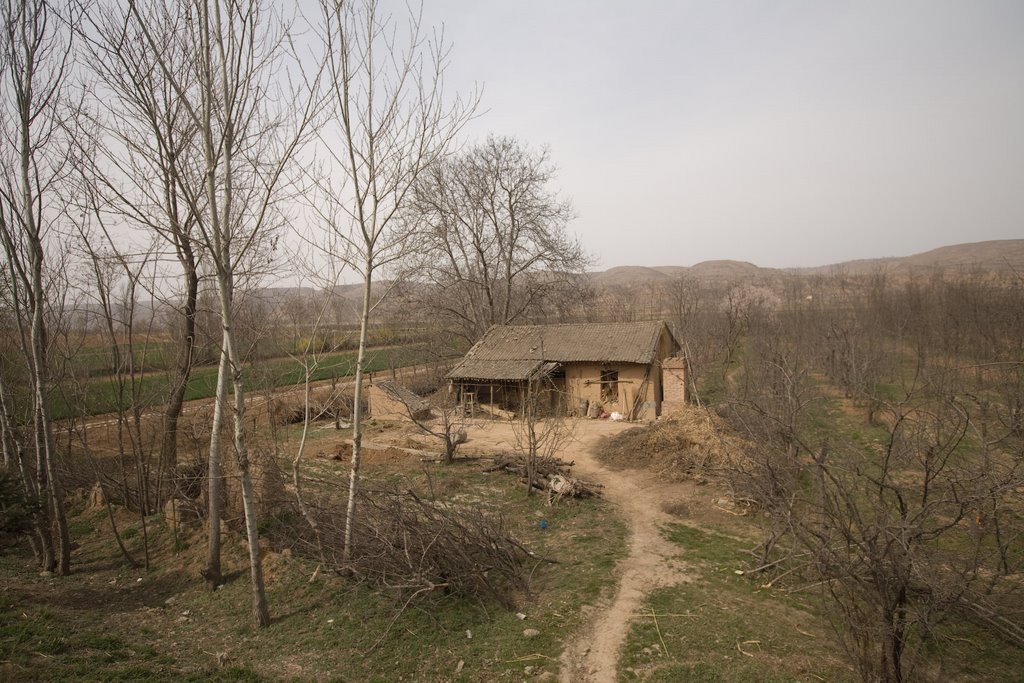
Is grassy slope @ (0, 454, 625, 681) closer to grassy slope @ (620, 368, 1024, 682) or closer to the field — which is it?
the field

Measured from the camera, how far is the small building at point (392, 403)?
61.3 feet

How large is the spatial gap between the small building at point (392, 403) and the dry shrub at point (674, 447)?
692 cm

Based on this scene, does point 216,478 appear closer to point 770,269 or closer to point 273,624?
point 273,624

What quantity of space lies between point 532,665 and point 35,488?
7756mm

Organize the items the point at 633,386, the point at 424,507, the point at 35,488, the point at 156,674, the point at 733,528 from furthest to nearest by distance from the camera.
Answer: the point at 633,386 < the point at 733,528 < the point at 35,488 < the point at 424,507 < the point at 156,674

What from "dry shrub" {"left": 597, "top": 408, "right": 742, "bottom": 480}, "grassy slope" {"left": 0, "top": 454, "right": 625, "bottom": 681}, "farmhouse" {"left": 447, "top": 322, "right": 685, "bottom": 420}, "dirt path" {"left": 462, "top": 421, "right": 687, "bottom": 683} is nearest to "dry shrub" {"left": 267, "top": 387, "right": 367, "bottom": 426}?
"farmhouse" {"left": 447, "top": 322, "right": 685, "bottom": 420}

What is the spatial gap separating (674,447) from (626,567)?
600 centimetres

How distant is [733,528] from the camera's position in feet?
29.4

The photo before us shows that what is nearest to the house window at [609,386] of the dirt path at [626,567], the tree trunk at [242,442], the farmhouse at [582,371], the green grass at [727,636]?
the farmhouse at [582,371]

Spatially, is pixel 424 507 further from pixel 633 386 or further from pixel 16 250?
pixel 633 386

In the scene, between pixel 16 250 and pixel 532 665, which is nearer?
pixel 532 665

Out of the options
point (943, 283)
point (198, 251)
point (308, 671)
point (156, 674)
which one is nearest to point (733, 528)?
point (308, 671)

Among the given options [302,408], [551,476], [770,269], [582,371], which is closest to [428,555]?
[551,476]

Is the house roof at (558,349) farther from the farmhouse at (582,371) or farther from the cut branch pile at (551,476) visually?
the cut branch pile at (551,476)
